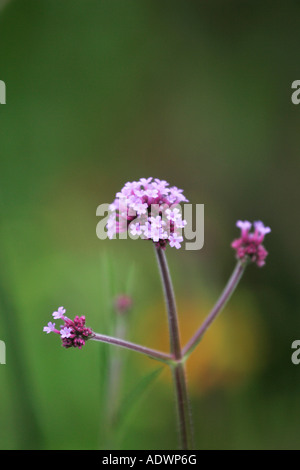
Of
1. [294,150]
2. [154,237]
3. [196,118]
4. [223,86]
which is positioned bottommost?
[154,237]

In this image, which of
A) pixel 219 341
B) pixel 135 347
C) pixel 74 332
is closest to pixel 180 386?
pixel 135 347

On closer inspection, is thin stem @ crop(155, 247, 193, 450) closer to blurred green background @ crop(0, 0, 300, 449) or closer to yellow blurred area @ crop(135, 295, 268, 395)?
blurred green background @ crop(0, 0, 300, 449)

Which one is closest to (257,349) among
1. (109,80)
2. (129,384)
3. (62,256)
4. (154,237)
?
(129,384)

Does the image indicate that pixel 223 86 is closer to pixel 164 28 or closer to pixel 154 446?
pixel 164 28

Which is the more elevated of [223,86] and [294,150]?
[223,86]

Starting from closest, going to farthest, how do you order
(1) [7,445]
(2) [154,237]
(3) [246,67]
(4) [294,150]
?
(2) [154,237] < (1) [7,445] < (4) [294,150] < (3) [246,67]

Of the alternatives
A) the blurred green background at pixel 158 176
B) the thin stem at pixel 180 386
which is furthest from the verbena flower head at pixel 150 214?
the blurred green background at pixel 158 176

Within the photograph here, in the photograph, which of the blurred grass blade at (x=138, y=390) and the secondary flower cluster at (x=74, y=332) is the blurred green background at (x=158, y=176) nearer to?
the blurred grass blade at (x=138, y=390)
